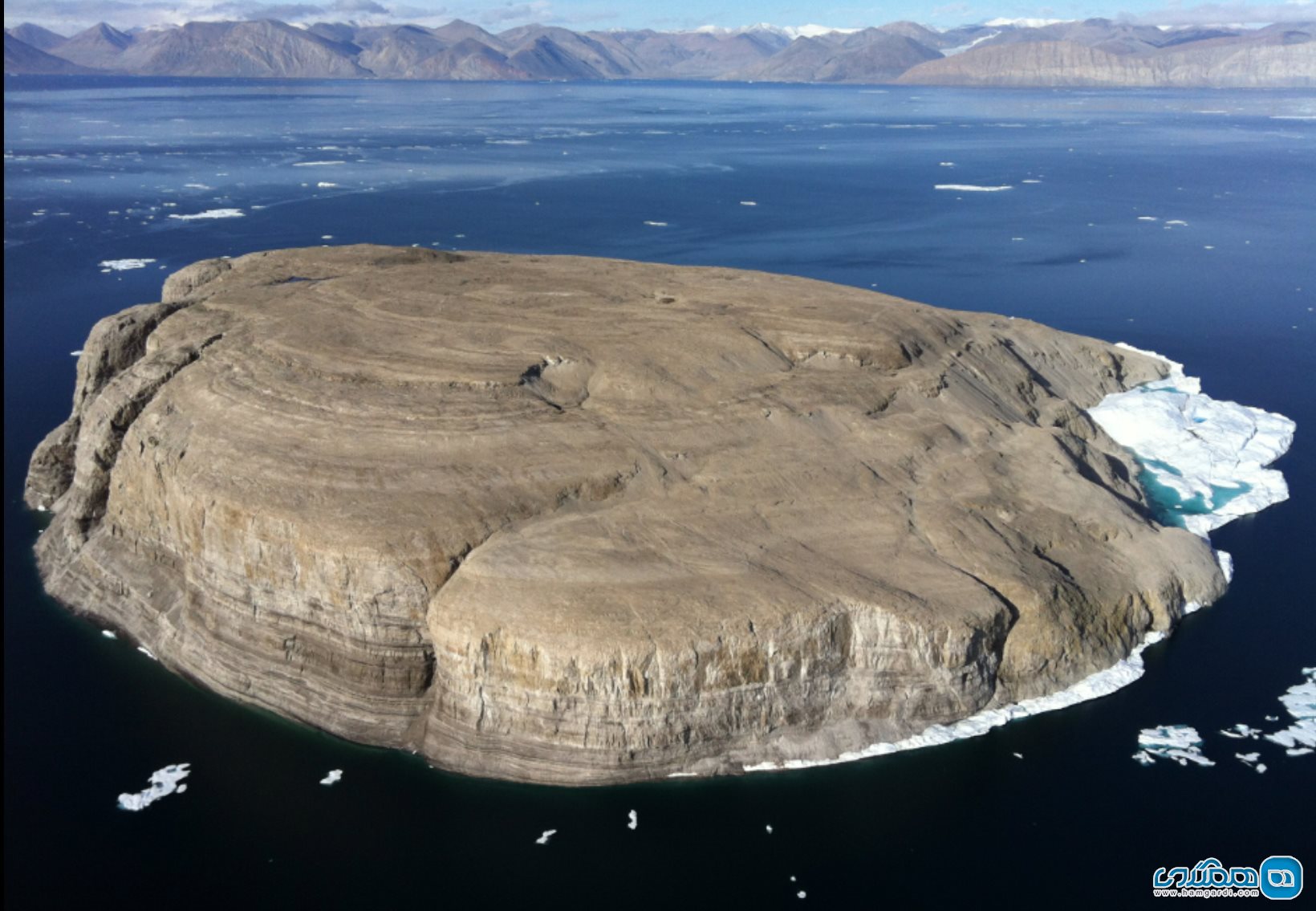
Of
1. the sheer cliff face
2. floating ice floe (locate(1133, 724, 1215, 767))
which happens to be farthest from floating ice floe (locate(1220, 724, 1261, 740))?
the sheer cliff face

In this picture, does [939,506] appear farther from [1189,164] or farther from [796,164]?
[1189,164]

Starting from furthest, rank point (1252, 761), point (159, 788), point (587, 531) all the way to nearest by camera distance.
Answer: point (587, 531) → point (1252, 761) → point (159, 788)

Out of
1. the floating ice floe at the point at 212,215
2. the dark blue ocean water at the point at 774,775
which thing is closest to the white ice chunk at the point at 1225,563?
the dark blue ocean water at the point at 774,775

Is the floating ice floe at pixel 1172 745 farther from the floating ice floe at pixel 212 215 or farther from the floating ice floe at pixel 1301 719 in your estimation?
Answer: the floating ice floe at pixel 212 215

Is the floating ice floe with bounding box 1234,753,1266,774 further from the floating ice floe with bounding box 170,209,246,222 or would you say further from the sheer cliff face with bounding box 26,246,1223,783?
the floating ice floe with bounding box 170,209,246,222

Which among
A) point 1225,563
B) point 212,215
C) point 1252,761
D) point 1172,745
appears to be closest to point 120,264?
point 212,215

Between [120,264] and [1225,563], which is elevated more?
[120,264]

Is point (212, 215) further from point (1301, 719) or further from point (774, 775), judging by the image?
point (1301, 719)

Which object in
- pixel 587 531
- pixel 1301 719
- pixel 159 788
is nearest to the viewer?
pixel 159 788
